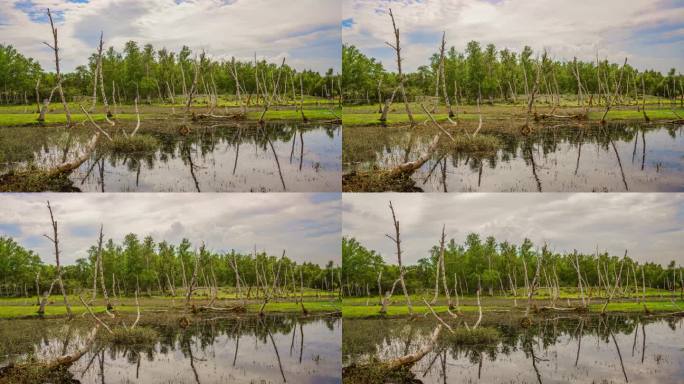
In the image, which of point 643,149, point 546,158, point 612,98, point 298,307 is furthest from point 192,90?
point 643,149

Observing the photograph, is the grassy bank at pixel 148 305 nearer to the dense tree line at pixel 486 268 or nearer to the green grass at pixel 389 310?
the green grass at pixel 389 310

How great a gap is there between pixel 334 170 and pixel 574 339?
3.24 meters

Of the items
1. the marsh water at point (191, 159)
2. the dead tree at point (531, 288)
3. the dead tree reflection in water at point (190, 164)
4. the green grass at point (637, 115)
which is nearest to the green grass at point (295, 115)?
the marsh water at point (191, 159)

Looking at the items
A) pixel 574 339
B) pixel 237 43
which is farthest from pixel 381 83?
pixel 574 339

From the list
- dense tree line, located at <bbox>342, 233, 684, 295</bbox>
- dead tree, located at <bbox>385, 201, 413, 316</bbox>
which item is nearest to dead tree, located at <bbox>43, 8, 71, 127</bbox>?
dense tree line, located at <bbox>342, 233, 684, 295</bbox>

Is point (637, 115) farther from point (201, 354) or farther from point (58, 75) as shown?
point (58, 75)

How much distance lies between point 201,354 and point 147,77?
2.99 m

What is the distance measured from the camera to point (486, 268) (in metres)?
5.45

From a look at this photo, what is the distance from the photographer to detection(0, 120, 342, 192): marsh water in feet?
16.7

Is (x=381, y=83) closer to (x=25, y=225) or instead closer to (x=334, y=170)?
(x=334, y=170)

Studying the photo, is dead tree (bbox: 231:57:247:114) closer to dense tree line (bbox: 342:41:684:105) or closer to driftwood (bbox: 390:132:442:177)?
dense tree line (bbox: 342:41:684:105)

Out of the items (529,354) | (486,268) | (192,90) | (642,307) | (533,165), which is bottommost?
(529,354)

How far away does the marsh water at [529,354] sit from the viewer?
519 centimetres

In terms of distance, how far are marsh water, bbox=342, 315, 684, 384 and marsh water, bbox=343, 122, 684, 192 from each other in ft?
5.19
